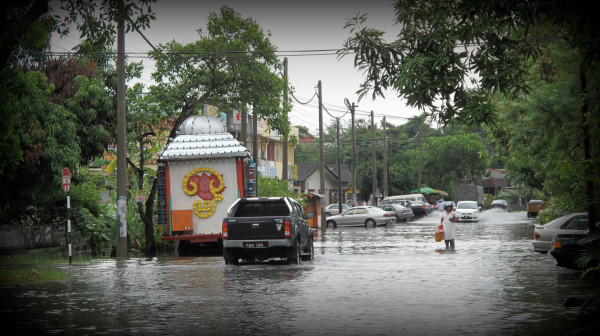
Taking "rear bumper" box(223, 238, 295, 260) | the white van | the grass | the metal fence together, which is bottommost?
the grass

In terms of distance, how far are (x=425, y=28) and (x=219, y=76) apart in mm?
17946

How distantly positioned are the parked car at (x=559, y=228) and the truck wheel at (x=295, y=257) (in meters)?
7.17

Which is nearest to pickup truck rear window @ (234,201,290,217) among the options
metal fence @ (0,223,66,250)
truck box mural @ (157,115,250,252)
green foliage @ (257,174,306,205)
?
truck box mural @ (157,115,250,252)

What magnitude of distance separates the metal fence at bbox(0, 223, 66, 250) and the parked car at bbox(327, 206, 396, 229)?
1167 inches

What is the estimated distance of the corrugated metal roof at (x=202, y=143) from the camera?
2612 cm

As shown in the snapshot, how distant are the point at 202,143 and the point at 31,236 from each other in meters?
6.24

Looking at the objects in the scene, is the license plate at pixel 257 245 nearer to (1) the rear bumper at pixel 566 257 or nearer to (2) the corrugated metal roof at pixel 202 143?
(2) the corrugated metal roof at pixel 202 143

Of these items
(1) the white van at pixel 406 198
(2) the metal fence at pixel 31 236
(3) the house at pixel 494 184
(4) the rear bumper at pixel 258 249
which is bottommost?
(4) the rear bumper at pixel 258 249

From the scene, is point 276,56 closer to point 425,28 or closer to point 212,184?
A: point 212,184

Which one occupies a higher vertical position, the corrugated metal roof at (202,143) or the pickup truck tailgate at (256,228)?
the corrugated metal roof at (202,143)

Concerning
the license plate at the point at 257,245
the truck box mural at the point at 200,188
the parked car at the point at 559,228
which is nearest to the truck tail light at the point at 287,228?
the license plate at the point at 257,245

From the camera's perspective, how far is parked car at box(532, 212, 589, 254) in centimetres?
2200

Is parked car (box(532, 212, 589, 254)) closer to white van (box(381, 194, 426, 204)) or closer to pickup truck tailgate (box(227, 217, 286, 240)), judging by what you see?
pickup truck tailgate (box(227, 217, 286, 240))

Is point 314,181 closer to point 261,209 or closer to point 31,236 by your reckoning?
point 31,236
